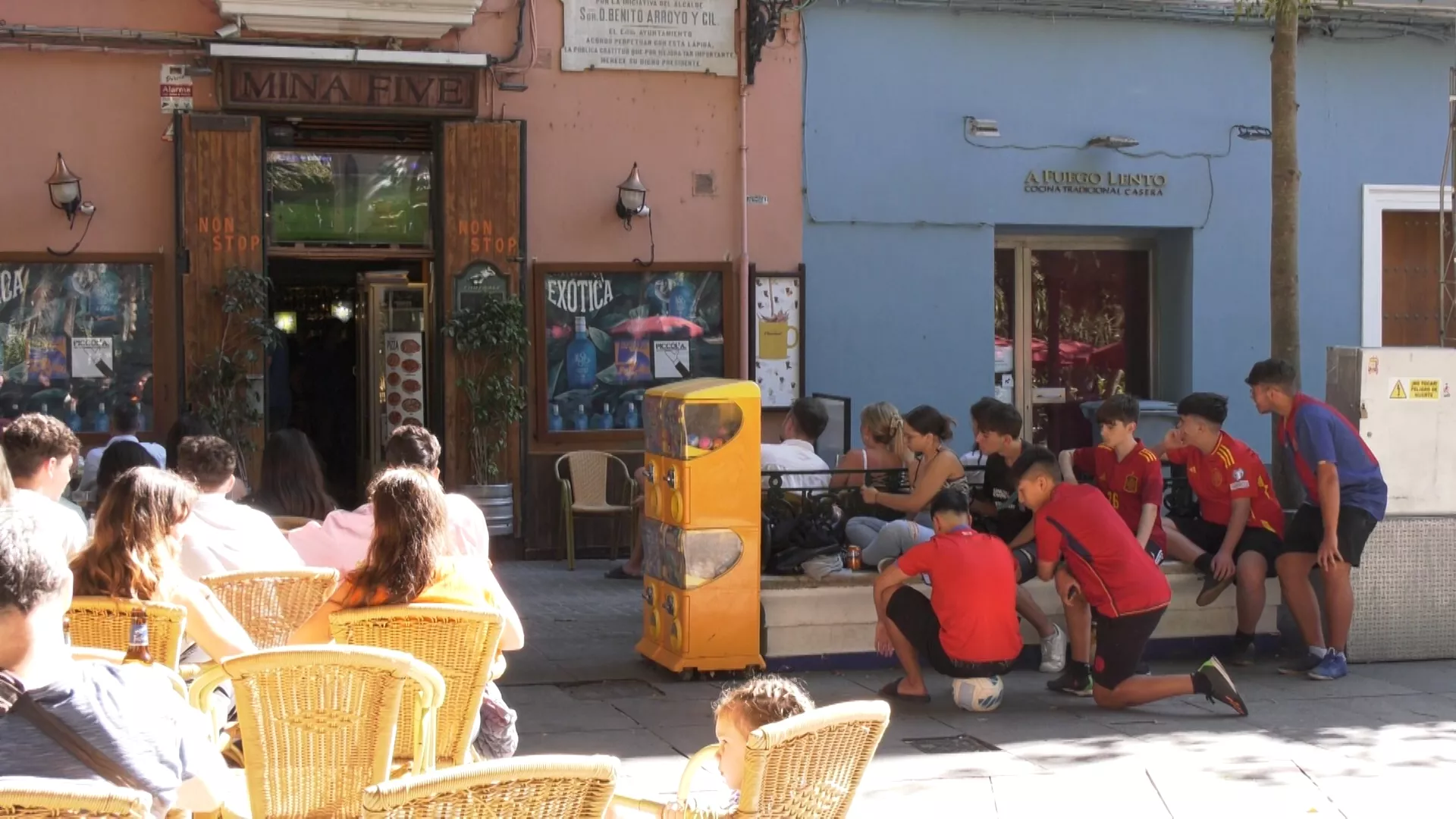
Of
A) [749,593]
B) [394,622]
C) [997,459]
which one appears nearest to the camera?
[394,622]

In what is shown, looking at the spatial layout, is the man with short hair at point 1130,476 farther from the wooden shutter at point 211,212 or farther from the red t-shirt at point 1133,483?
the wooden shutter at point 211,212

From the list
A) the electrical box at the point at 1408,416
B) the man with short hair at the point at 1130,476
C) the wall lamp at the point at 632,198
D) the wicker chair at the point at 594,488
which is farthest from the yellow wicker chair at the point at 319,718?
the wall lamp at the point at 632,198

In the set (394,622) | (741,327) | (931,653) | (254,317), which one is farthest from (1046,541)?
(254,317)

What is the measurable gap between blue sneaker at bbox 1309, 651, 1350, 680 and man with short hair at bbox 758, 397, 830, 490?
2.71 meters

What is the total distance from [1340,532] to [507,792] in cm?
669

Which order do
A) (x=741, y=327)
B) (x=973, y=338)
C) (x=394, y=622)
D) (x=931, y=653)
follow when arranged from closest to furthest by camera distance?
1. (x=394, y=622)
2. (x=931, y=653)
3. (x=741, y=327)
4. (x=973, y=338)

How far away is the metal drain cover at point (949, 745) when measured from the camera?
22.3 feet

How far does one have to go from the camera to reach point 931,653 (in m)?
7.48

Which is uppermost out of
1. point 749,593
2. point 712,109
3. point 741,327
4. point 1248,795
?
point 712,109

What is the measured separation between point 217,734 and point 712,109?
8.87 meters

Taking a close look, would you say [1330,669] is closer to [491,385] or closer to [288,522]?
[288,522]

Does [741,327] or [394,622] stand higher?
[741,327]

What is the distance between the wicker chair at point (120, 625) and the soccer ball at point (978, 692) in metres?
4.00

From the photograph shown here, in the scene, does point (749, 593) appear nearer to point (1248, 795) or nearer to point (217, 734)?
point (1248, 795)
